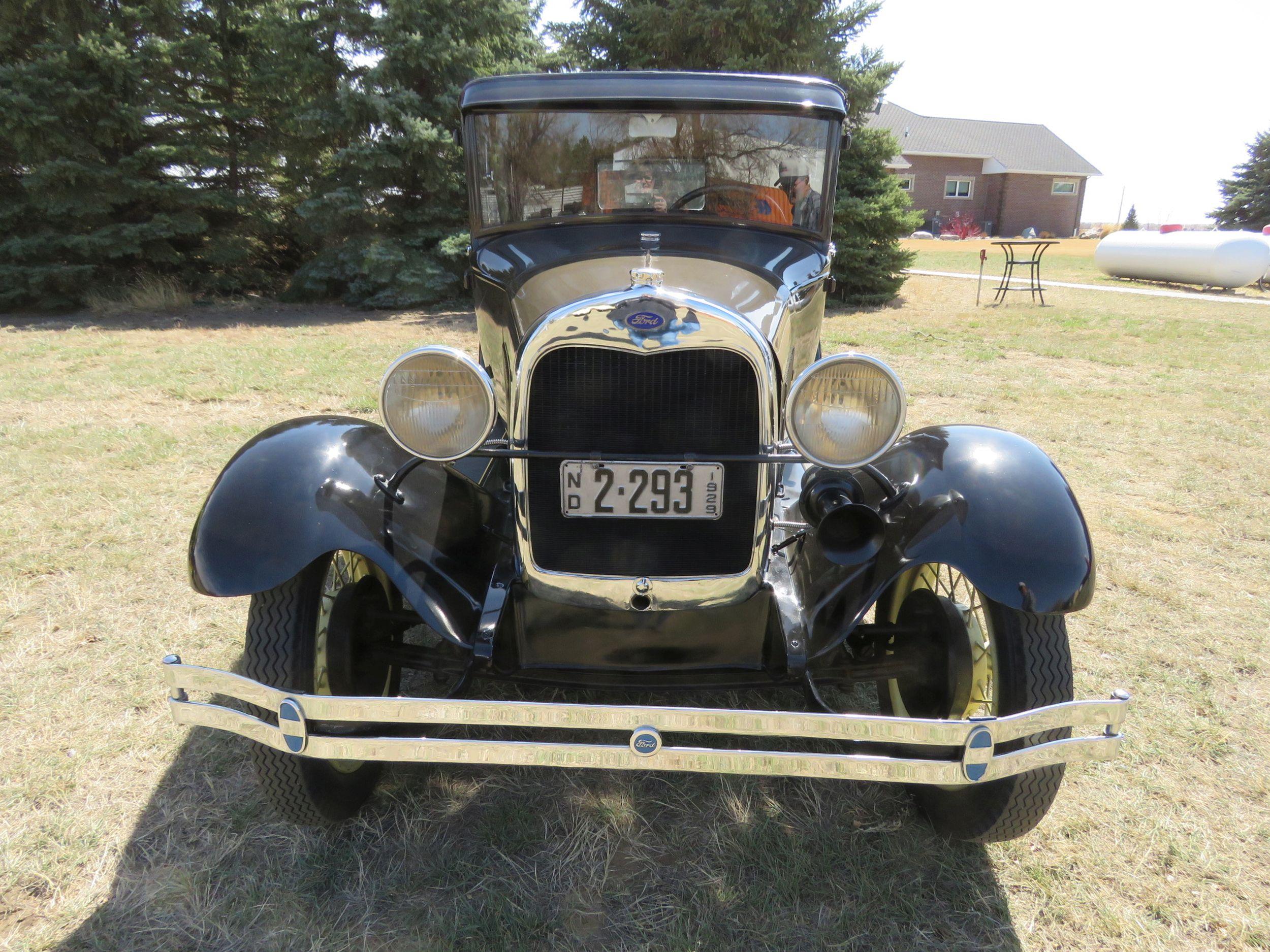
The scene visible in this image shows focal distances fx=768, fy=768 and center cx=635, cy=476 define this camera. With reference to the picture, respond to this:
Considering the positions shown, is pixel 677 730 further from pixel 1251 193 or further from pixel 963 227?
pixel 963 227

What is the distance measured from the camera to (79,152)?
10.0 metres

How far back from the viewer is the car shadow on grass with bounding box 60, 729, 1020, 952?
195 cm

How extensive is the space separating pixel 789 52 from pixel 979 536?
1017 centimetres

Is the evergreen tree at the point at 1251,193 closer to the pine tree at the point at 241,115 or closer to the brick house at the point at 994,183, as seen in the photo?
the brick house at the point at 994,183

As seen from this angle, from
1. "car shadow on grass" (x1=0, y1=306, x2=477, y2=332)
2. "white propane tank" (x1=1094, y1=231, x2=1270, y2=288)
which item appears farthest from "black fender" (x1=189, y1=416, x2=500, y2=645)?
"white propane tank" (x1=1094, y1=231, x2=1270, y2=288)

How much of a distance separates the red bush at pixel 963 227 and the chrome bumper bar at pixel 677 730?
119ft

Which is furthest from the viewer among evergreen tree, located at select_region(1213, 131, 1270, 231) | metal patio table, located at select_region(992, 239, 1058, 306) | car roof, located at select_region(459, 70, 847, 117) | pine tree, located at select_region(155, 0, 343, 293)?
evergreen tree, located at select_region(1213, 131, 1270, 231)

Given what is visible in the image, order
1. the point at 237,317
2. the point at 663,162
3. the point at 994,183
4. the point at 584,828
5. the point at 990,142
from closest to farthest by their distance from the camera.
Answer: the point at 584,828 → the point at 663,162 → the point at 237,317 → the point at 994,183 → the point at 990,142

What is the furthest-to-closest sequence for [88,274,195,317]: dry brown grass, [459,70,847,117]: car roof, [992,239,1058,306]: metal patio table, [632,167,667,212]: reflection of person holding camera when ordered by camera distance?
[992,239,1058,306]: metal patio table → [88,274,195,317]: dry brown grass → [632,167,667,212]: reflection of person holding camera → [459,70,847,117]: car roof

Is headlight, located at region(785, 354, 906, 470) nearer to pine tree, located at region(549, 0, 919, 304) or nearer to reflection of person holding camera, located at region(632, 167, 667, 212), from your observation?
reflection of person holding camera, located at region(632, 167, 667, 212)

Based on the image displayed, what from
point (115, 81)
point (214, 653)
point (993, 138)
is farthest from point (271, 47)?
point (993, 138)

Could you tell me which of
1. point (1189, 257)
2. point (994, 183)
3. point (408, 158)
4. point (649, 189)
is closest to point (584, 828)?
point (649, 189)

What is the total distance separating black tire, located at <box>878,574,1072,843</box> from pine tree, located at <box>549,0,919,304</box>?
30.7ft

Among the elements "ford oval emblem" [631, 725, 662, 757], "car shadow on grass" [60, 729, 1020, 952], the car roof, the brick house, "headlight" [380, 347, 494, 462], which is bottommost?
"car shadow on grass" [60, 729, 1020, 952]
